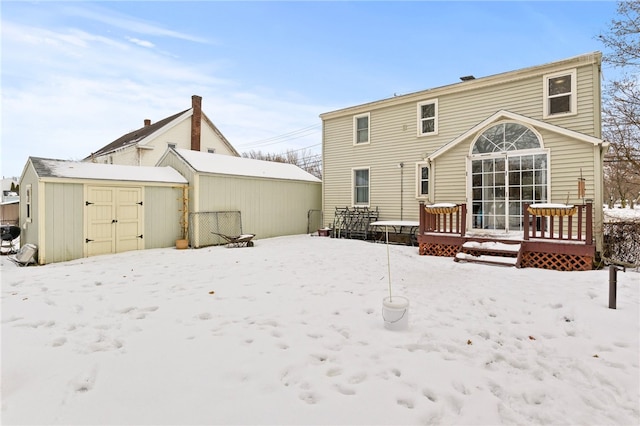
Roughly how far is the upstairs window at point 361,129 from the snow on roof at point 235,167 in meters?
2.94

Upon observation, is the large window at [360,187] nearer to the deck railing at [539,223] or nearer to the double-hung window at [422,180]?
the double-hung window at [422,180]

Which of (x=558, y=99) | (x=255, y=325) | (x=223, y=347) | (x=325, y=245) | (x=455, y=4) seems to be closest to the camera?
(x=223, y=347)

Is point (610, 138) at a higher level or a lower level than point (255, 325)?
higher

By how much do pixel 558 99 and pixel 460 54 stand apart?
633cm

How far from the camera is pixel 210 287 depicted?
5309 millimetres

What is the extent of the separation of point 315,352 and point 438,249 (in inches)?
265

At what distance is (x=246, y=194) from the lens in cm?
1212

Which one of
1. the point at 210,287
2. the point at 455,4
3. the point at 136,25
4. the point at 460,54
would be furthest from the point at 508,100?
the point at 136,25

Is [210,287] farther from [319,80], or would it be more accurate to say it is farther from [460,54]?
[319,80]

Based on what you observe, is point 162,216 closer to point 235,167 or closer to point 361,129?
point 235,167

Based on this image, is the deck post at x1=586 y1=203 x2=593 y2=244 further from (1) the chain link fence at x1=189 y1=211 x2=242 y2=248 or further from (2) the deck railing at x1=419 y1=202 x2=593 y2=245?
(1) the chain link fence at x1=189 y1=211 x2=242 y2=248

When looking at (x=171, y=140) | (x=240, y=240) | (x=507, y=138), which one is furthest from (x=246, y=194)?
(x=171, y=140)

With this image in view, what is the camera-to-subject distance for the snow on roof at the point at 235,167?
1132 centimetres

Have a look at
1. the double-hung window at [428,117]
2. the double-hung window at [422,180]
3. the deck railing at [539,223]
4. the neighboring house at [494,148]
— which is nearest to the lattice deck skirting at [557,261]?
the neighboring house at [494,148]
